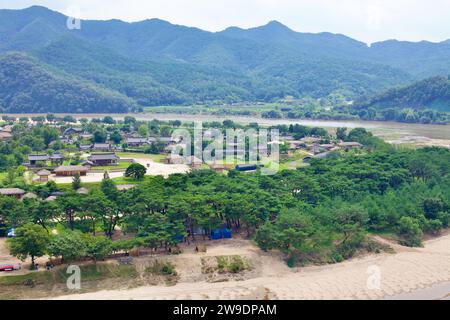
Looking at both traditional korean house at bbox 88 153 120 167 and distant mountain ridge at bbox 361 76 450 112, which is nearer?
traditional korean house at bbox 88 153 120 167

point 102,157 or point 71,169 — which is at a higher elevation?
point 102,157

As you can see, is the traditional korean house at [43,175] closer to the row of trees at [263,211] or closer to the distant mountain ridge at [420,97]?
the row of trees at [263,211]

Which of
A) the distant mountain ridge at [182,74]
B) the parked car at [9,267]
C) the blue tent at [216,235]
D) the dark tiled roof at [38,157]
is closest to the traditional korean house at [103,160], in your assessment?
the dark tiled roof at [38,157]

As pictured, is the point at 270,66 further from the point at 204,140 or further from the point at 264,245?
the point at 264,245

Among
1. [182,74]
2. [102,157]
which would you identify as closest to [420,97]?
[102,157]

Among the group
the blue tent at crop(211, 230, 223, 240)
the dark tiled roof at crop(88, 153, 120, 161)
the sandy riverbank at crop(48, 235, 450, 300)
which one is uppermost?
the dark tiled roof at crop(88, 153, 120, 161)

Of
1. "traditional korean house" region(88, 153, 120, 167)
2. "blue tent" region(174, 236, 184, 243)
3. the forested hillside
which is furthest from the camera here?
the forested hillside

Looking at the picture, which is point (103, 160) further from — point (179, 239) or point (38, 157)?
point (179, 239)

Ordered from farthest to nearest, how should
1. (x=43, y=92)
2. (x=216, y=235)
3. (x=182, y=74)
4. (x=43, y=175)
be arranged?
(x=182, y=74), (x=43, y=92), (x=43, y=175), (x=216, y=235)

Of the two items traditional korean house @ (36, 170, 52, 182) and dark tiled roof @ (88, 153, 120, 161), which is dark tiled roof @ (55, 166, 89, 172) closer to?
traditional korean house @ (36, 170, 52, 182)

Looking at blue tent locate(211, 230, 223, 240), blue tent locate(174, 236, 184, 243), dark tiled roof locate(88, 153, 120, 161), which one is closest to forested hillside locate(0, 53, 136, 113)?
dark tiled roof locate(88, 153, 120, 161)
